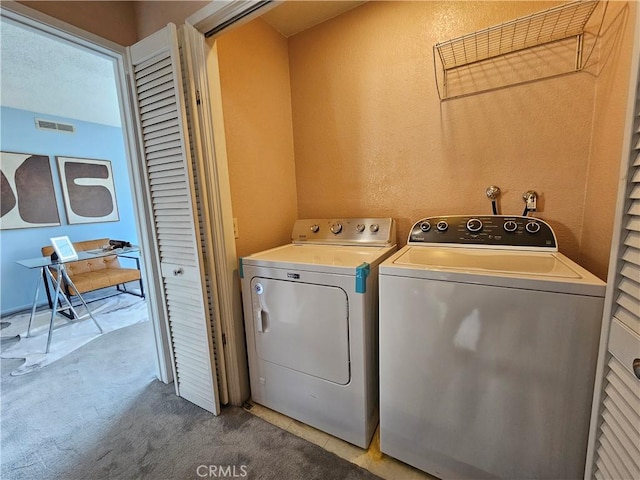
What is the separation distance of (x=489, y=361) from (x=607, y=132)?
110 centimetres

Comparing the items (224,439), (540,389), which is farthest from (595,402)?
(224,439)

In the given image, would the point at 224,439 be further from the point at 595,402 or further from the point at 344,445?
the point at 595,402

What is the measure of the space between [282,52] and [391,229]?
1.59 m

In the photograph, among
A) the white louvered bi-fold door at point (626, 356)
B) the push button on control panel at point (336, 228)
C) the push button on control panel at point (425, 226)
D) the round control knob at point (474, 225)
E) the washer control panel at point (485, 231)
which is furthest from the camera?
the push button on control panel at point (336, 228)

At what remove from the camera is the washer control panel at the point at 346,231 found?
1763 millimetres

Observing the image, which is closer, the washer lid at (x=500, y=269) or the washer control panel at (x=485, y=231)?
the washer lid at (x=500, y=269)

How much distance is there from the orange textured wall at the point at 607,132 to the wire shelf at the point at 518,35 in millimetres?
117

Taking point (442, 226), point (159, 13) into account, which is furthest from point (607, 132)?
point (159, 13)

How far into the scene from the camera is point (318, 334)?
54.5 inches

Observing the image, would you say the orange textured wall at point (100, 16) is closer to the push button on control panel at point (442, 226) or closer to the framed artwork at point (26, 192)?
the push button on control panel at point (442, 226)

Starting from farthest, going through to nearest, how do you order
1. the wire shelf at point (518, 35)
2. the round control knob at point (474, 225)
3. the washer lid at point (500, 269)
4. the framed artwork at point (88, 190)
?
the framed artwork at point (88, 190)
the round control knob at point (474, 225)
the wire shelf at point (518, 35)
the washer lid at point (500, 269)

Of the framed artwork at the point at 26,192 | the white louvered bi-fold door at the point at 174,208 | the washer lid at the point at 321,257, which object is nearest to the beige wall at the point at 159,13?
the white louvered bi-fold door at the point at 174,208

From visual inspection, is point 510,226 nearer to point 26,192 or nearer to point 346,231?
point 346,231

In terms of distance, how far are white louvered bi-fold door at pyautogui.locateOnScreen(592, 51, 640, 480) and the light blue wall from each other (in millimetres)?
3692
